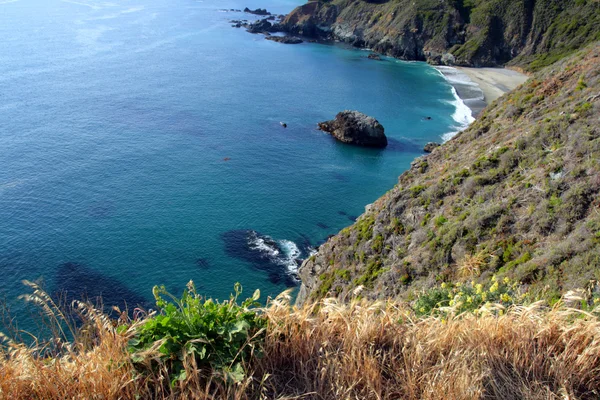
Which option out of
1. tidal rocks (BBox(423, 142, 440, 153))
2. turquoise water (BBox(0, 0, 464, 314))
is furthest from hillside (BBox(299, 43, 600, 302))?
tidal rocks (BBox(423, 142, 440, 153))

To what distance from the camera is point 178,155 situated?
59312mm

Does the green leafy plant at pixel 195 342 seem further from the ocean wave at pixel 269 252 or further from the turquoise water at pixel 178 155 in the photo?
the ocean wave at pixel 269 252

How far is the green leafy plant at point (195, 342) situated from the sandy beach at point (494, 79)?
3586 inches

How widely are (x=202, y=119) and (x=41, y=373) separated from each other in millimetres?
69847

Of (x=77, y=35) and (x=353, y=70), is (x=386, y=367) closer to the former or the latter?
(x=353, y=70)

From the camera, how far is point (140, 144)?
202 ft

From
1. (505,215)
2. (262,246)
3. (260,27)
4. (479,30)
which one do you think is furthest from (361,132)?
(260,27)

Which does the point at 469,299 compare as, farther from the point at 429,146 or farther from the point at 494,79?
the point at 494,79

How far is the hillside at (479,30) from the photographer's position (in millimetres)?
108188

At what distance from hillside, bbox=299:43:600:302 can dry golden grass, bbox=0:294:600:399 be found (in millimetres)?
5725

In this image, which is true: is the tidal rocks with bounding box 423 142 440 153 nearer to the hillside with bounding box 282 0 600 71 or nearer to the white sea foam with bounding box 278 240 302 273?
the white sea foam with bounding box 278 240 302 273

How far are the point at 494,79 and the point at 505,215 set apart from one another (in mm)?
95675

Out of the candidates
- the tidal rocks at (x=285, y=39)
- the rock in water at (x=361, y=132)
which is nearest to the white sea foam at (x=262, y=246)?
the rock in water at (x=361, y=132)

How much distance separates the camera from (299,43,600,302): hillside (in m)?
15.6
